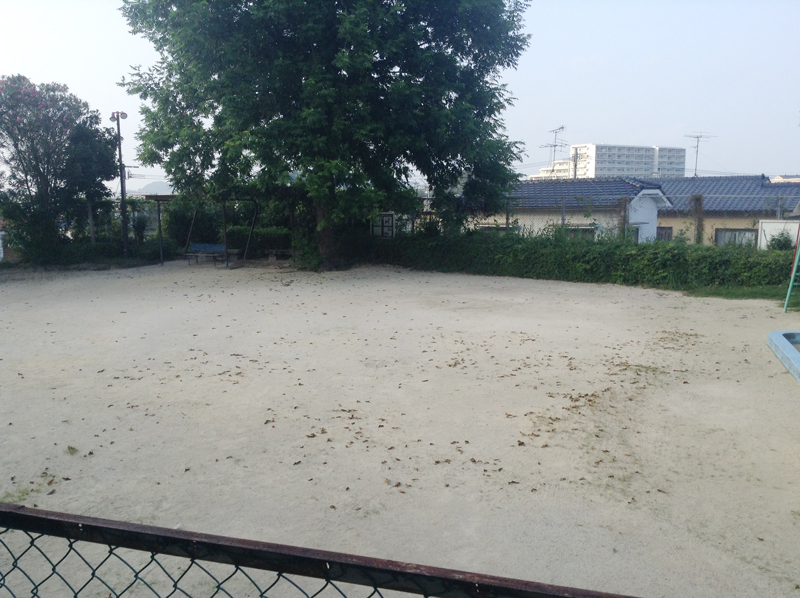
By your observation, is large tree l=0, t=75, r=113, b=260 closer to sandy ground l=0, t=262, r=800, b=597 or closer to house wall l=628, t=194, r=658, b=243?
sandy ground l=0, t=262, r=800, b=597

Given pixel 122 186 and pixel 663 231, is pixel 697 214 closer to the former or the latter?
pixel 663 231

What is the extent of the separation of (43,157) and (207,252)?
522cm

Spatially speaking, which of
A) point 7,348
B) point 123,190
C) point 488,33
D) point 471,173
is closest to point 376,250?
point 471,173

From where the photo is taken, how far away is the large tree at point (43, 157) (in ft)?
56.1

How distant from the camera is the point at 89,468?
4.43 meters

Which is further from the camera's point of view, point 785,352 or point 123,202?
point 123,202

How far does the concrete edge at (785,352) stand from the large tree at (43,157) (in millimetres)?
17875

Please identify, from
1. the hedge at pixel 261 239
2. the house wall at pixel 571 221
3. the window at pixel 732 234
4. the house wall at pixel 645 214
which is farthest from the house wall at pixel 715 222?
the hedge at pixel 261 239

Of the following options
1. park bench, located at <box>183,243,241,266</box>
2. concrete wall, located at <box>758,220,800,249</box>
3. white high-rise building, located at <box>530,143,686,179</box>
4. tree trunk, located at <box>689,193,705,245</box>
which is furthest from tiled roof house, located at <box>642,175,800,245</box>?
white high-rise building, located at <box>530,143,686,179</box>

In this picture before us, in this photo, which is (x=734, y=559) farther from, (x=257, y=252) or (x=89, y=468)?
(x=257, y=252)

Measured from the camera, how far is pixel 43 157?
58.1 feet

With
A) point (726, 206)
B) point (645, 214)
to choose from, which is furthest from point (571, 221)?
point (726, 206)

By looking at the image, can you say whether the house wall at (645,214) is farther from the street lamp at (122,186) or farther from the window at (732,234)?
the street lamp at (122,186)

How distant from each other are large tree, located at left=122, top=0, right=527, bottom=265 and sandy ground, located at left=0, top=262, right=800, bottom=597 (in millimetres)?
6023
